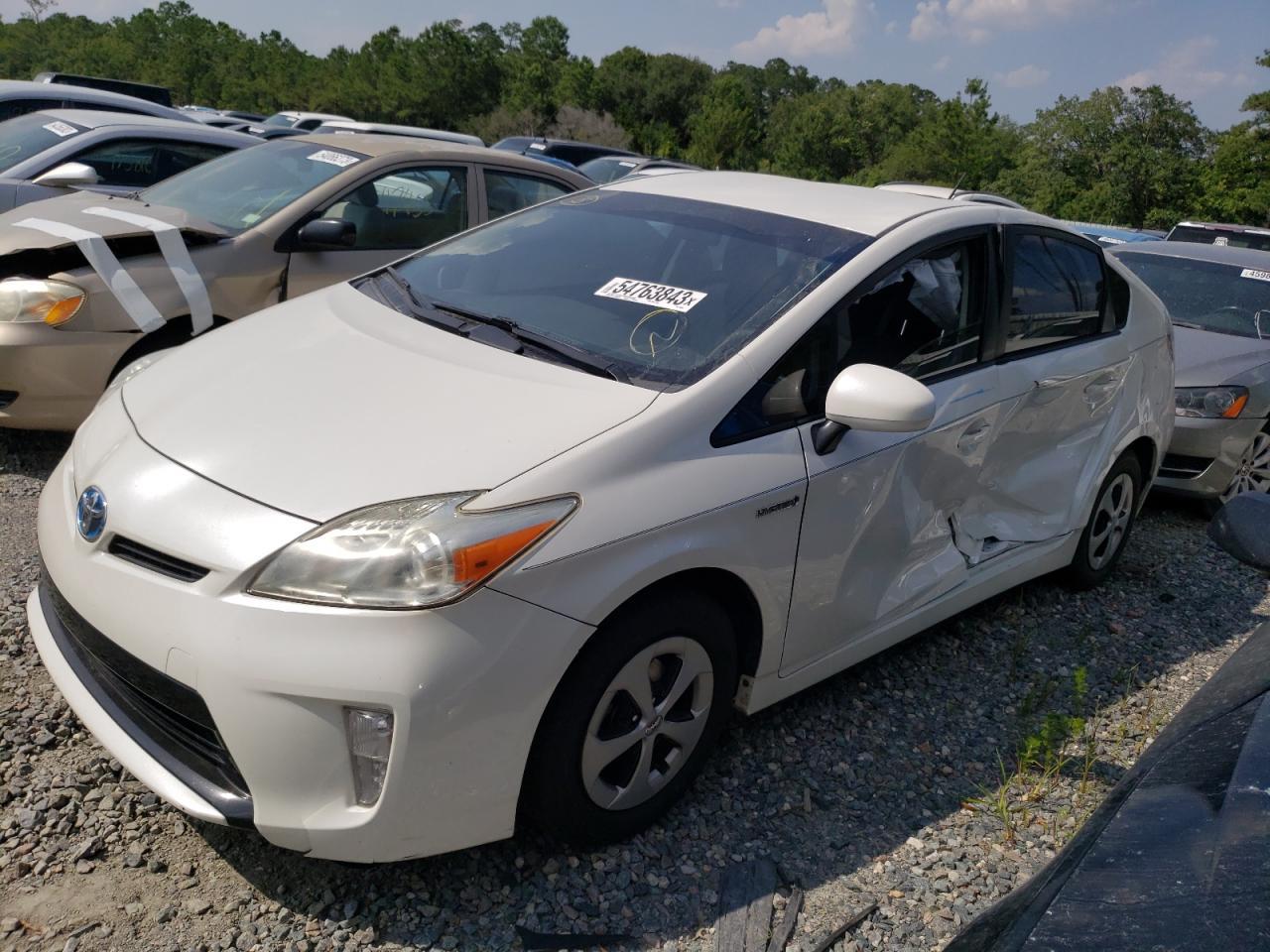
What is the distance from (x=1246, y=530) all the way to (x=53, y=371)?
4.35 m

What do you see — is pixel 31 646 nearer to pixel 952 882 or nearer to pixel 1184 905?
pixel 952 882

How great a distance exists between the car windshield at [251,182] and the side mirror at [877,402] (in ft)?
11.8

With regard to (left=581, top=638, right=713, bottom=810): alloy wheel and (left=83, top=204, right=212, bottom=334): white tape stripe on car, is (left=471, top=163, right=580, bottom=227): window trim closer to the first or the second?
(left=83, top=204, right=212, bottom=334): white tape stripe on car

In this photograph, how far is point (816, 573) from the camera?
2902 millimetres

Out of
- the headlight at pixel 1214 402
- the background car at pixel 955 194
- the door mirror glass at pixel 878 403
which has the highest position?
the background car at pixel 955 194

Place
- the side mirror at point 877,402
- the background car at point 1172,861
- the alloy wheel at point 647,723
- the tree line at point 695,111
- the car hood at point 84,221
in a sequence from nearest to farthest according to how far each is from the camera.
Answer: the background car at point 1172,861, the alloy wheel at point 647,723, the side mirror at point 877,402, the car hood at point 84,221, the tree line at point 695,111

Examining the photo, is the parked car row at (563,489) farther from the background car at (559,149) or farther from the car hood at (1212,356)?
the background car at (559,149)

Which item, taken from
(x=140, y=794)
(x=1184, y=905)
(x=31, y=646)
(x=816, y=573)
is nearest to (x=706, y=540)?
(x=816, y=573)

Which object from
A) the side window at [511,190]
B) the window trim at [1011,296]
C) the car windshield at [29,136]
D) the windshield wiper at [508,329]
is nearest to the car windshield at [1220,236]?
the side window at [511,190]

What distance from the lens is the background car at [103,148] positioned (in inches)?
261

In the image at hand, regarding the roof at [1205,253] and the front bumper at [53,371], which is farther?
the roof at [1205,253]

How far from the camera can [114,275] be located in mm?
4543

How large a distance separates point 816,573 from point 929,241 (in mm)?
1144

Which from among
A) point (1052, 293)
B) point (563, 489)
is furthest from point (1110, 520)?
point (563, 489)
